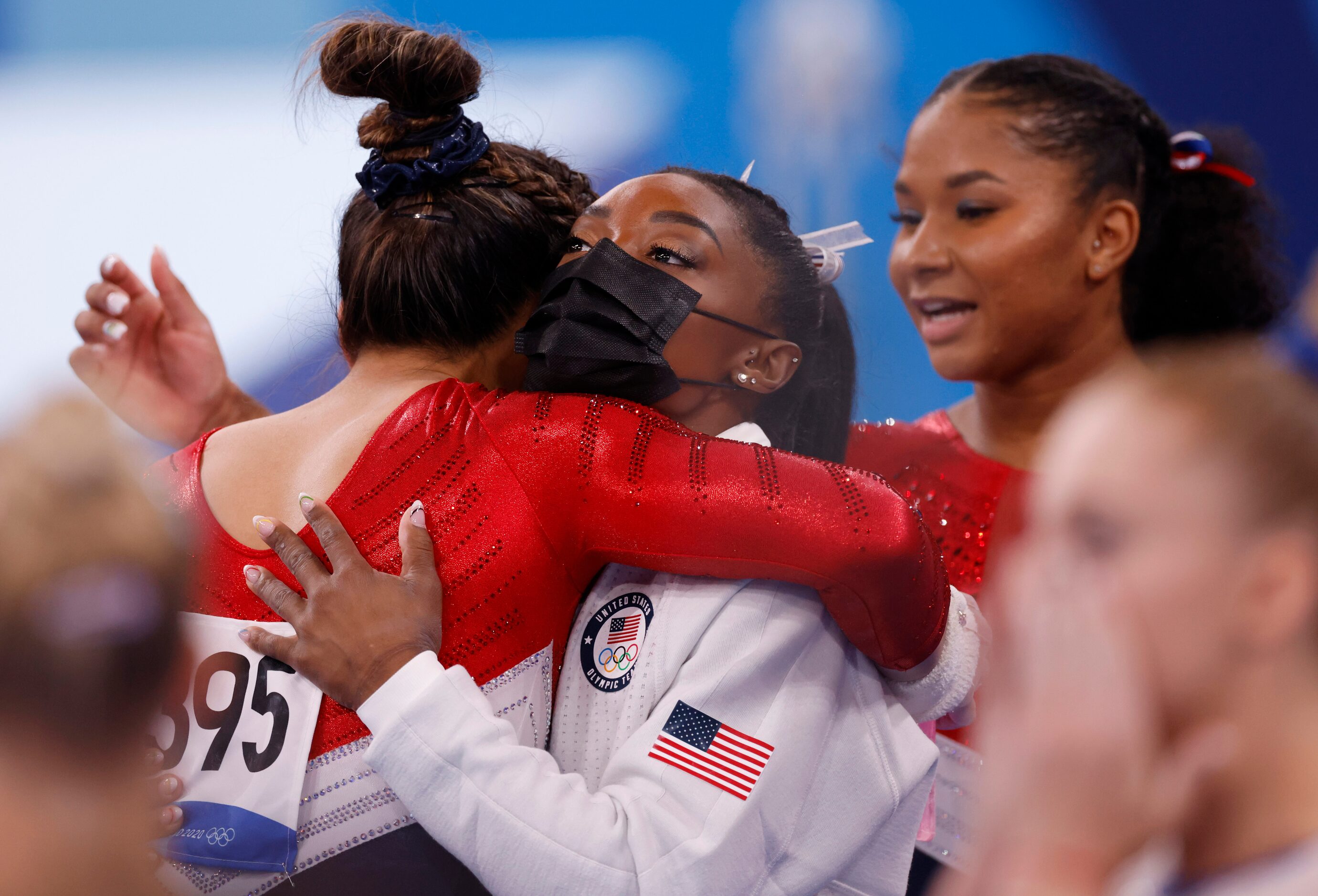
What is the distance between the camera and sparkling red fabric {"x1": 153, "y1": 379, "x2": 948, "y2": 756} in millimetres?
1354

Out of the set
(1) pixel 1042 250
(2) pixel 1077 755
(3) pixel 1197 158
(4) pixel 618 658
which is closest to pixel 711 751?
(4) pixel 618 658

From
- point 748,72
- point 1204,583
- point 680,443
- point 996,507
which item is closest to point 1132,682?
point 1204,583

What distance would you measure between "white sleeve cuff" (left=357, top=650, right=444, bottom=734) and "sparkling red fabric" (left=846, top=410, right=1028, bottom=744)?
94 cm

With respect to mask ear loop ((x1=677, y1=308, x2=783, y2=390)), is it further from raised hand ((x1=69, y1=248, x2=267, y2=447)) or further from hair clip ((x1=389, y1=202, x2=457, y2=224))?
raised hand ((x1=69, y1=248, x2=267, y2=447))

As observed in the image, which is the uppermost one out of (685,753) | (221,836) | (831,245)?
(831,245)

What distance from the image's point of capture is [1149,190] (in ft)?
6.41

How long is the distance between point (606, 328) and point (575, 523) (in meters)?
0.33

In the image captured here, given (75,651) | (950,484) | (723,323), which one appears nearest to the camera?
(75,651)

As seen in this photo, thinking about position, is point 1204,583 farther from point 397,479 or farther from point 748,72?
point 748,72

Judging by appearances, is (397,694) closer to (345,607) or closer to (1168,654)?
(345,607)

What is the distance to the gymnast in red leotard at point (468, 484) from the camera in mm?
1356

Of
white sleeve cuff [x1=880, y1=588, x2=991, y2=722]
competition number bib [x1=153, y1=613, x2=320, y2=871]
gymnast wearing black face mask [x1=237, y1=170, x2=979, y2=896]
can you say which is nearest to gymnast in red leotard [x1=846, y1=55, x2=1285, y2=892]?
white sleeve cuff [x1=880, y1=588, x2=991, y2=722]

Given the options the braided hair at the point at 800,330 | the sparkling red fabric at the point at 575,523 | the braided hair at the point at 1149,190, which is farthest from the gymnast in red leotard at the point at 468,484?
the braided hair at the point at 1149,190

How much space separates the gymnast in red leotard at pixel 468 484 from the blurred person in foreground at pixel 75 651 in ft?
1.79
